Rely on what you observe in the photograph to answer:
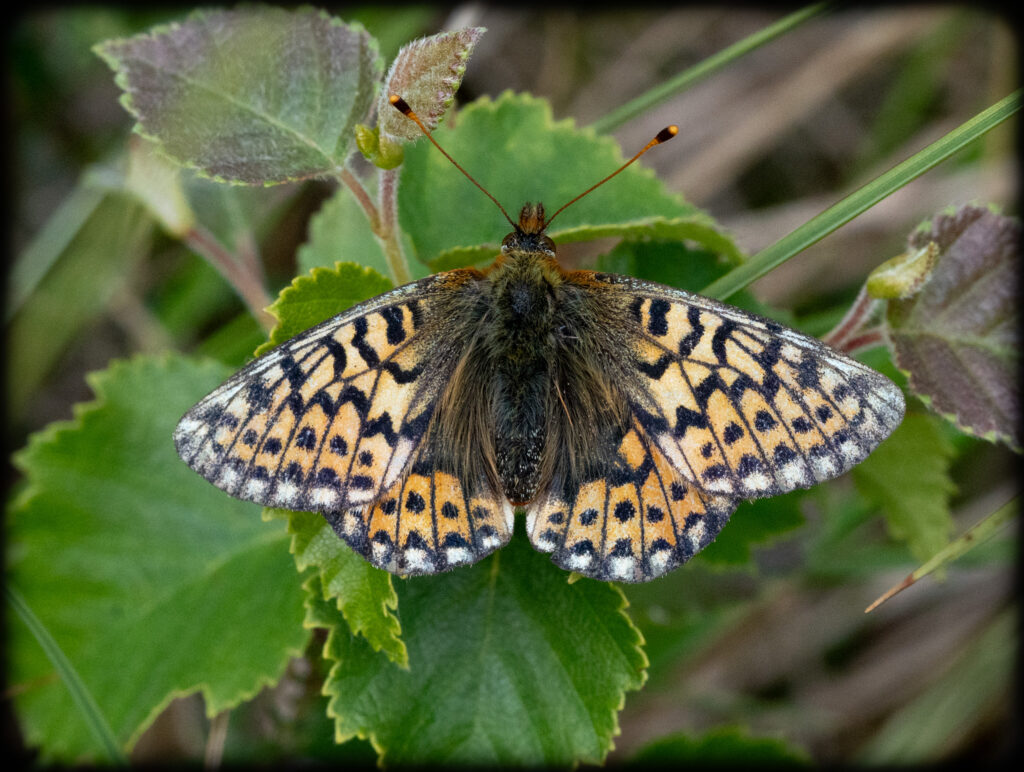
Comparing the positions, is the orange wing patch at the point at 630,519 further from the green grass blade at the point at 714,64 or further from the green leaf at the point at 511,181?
the green grass blade at the point at 714,64

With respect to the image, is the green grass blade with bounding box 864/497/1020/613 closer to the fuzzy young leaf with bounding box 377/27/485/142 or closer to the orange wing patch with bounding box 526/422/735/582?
the orange wing patch with bounding box 526/422/735/582

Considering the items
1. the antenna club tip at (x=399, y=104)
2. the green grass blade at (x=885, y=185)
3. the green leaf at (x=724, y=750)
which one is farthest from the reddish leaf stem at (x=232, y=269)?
the green leaf at (x=724, y=750)

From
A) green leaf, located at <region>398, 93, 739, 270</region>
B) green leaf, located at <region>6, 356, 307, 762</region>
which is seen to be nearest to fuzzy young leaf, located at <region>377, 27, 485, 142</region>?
green leaf, located at <region>398, 93, 739, 270</region>

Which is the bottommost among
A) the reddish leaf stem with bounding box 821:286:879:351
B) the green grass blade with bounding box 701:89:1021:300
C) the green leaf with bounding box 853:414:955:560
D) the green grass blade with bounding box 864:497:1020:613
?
the green grass blade with bounding box 864:497:1020:613

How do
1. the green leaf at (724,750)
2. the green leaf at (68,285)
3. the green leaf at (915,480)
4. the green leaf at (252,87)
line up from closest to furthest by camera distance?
the green leaf at (252,87) < the green leaf at (915,480) < the green leaf at (724,750) < the green leaf at (68,285)

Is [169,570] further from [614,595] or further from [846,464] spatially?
[846,464]

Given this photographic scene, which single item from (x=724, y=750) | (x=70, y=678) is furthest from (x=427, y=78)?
(x=724, y=750)

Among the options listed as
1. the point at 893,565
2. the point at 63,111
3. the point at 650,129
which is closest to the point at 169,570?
the point at 893,565
